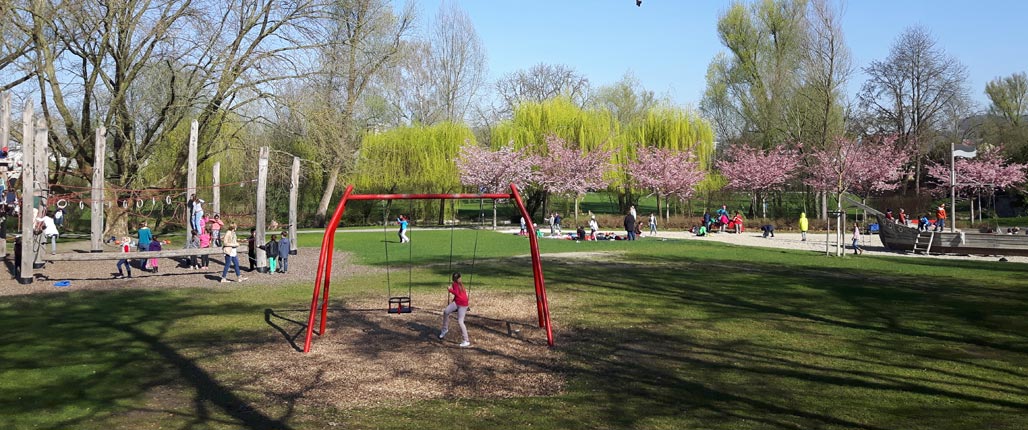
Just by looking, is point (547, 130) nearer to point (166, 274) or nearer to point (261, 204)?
point (261, 204)

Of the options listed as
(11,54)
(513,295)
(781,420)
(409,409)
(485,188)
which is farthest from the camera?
(485,188)

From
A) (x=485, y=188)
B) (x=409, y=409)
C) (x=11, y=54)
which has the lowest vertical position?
(x=409, y=409)

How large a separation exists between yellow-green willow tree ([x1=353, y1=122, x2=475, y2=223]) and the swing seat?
4112 cm

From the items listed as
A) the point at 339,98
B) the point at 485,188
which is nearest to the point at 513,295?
the point at 339,98

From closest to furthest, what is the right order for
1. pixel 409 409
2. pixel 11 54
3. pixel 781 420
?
pixel 781 420, pixel 409 409, pixel 11 54

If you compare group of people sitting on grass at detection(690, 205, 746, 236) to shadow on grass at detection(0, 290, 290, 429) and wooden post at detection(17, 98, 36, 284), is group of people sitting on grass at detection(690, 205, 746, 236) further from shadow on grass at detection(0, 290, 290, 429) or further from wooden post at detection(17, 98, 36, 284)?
shadow on grass at detection(0, 290, 290, 429)

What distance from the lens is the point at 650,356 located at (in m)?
12.7

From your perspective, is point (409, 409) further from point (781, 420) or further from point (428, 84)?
point (428, 84)

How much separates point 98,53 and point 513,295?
22832mm

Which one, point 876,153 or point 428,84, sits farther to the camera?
point 428,84

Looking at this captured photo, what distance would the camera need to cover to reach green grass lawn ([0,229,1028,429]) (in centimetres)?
940

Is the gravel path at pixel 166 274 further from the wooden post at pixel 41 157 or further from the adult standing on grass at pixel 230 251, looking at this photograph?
the wooden post at pixel 41 157

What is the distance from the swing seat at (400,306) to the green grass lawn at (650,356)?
2.48 meters

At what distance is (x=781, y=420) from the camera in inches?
360
